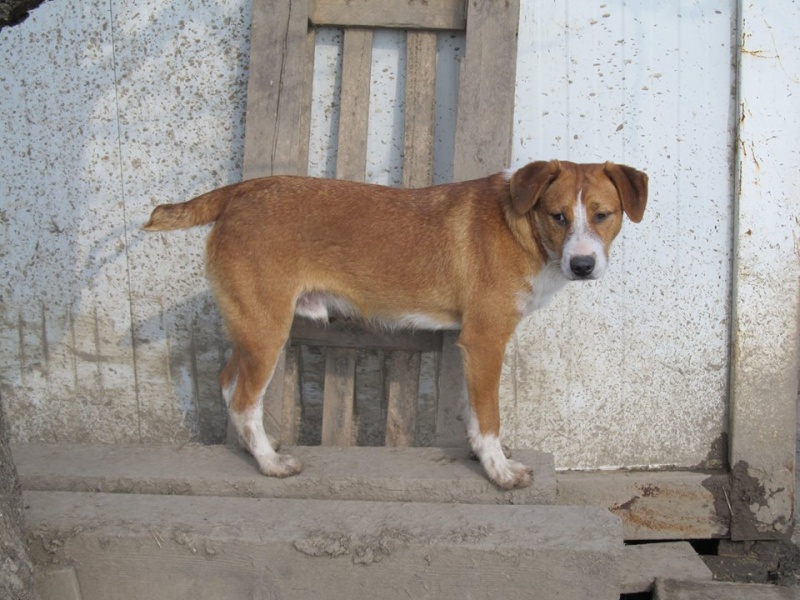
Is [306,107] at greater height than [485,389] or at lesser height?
greater

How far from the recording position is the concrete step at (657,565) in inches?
154

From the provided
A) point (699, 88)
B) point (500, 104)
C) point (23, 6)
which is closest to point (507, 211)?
point (500, 104)

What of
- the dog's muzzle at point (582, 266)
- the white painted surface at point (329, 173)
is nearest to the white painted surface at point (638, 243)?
the white painted surface at point (329, 173)

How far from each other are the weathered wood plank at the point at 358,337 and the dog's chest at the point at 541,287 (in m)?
0.69

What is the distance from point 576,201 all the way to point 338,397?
1.77 metres

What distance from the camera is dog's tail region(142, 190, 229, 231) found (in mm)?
3859

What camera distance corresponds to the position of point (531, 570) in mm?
3328

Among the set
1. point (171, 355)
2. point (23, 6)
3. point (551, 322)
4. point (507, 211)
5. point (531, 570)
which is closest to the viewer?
point (23, 6)

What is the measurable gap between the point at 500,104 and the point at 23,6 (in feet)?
7.40

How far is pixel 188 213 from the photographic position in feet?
12.8

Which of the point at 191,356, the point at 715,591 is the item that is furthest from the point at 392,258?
the point at 715,591

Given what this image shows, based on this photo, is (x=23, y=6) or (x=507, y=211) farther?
(x=507, y=211)

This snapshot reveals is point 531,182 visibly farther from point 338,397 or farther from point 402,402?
point 338,397

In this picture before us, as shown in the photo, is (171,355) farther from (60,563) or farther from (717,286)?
(717,286)
